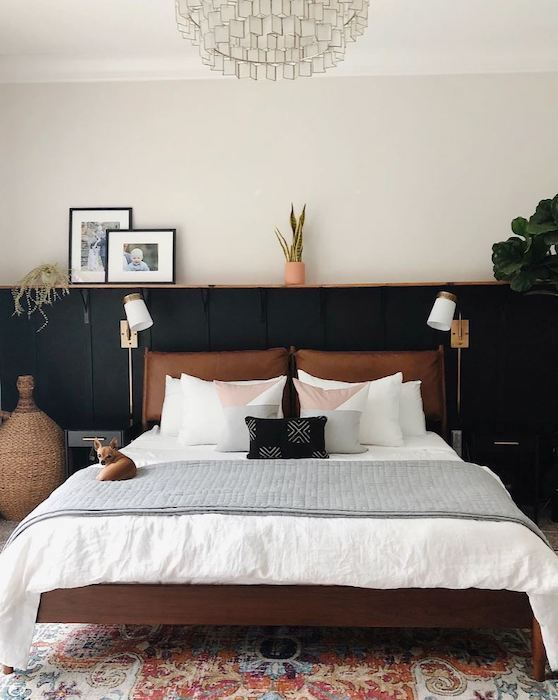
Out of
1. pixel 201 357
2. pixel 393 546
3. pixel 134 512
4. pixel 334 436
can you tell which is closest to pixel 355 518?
pixel 393 546

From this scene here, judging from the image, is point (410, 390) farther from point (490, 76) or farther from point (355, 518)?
point (490, 76)

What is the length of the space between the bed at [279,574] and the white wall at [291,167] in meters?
2.36

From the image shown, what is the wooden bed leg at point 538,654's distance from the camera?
2.59 metres

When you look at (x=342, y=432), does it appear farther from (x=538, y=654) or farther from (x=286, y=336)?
(x=538, y=654)

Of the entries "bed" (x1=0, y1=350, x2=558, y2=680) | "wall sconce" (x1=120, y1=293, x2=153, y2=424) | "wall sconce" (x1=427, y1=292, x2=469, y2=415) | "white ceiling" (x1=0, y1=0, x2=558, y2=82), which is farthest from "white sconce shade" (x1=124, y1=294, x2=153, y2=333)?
"bed" (x1=0, y1=350, x2=558, y2=680)

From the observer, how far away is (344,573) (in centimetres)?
261

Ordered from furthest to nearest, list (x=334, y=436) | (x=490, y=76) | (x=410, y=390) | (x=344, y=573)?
(x=490, y=76) < (x=410, y=390) < (x=334, y=436) < (x=344, y=573)

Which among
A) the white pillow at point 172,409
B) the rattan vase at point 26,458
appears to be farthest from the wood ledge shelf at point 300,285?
the rattan vase at point 26,458

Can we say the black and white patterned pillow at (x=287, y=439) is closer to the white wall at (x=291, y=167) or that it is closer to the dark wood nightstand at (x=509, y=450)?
the dark wood nightstand at (x=509, y=450)

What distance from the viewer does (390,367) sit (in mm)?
4469

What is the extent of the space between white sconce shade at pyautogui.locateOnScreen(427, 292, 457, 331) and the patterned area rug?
1.89m

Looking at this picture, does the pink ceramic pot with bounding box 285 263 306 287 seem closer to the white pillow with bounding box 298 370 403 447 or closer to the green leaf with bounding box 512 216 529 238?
the white pillow with bounding box 298 370 403 447

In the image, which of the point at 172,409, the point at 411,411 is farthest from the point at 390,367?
the point at 172,409

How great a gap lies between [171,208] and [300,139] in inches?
36.6
